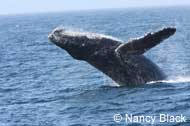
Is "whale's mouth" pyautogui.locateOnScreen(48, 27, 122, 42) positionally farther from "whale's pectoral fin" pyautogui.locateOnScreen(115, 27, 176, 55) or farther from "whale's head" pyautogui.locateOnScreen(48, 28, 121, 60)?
"whale's pectoral fin" pyautogui.locateOnScreen(115, 27, 176, 55)

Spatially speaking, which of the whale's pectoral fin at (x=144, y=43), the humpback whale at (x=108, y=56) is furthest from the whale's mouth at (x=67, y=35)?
the whale's pectoral fin at (x=144, y=43)

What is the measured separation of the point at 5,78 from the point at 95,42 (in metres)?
10.3

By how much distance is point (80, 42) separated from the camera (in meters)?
21.8

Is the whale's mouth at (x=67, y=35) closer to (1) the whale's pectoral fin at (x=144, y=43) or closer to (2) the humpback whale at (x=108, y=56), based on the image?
(2) the humpback whale at (x=108, y=56)

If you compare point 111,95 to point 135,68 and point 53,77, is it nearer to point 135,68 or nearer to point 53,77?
point 135,68

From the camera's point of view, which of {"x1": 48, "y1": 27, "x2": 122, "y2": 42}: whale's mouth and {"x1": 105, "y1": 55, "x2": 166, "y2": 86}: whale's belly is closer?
{"x1": 105, "y1": 55, "x2": 166, "y2": 86}: whale's belly

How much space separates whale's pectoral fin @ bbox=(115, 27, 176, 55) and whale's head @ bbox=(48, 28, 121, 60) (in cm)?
107

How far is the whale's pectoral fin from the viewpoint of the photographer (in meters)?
19.0

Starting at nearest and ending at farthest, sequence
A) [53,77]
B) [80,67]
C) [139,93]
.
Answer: [139,93] → [53,77] → [80,67]

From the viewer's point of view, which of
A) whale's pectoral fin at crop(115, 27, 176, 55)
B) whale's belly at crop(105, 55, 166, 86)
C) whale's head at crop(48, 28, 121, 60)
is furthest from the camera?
whale's head at crop(48, 28, 121, 60)

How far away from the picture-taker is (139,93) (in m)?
21.1

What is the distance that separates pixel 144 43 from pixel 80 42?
9.45 ft

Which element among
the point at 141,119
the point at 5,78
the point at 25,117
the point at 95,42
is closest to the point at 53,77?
the point at 5,78

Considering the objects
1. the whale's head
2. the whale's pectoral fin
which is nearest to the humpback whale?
the whale's head
